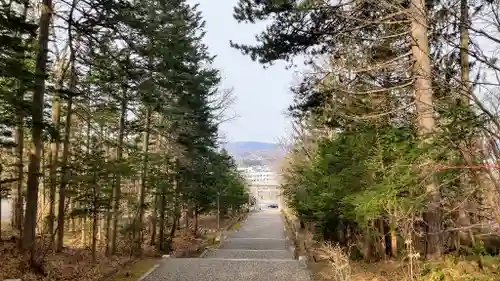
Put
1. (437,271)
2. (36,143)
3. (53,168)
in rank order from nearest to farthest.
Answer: (437,271) → (36,143) → (53,168)

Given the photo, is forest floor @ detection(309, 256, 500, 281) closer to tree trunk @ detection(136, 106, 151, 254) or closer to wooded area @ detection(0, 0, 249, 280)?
wooded area @ detection(0, 0, 249, 280)

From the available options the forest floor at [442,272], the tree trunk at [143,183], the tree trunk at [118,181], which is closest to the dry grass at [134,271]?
the tree trunk at [118,181]

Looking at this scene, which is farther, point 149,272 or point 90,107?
point 90,107

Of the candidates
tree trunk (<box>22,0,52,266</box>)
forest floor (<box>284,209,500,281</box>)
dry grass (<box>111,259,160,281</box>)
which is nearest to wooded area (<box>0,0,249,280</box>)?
tree trunk (<box>22,0,52,266</box>)

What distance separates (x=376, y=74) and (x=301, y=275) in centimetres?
524

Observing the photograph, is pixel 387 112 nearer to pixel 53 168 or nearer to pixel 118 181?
pixel 53 168

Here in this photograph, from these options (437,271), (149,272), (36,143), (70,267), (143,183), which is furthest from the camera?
(143,183)

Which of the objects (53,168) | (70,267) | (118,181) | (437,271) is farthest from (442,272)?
(118,181)

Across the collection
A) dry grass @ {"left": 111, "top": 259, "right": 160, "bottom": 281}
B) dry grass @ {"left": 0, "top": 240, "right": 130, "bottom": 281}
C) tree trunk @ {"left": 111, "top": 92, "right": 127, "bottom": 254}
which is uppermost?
tree trunk @ {"left": 111, "top": 92, "right": 127, "bottom": 254}

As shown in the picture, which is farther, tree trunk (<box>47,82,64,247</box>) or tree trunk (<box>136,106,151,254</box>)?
tree trunk (<box>136,106,151,254</box>)

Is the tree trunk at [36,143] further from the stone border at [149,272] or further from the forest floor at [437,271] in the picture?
the forest floor at [437,271]

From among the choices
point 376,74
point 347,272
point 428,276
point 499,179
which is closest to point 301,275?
point 347,272

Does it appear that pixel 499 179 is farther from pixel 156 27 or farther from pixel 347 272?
pixel 156 27

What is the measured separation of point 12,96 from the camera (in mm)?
9172
